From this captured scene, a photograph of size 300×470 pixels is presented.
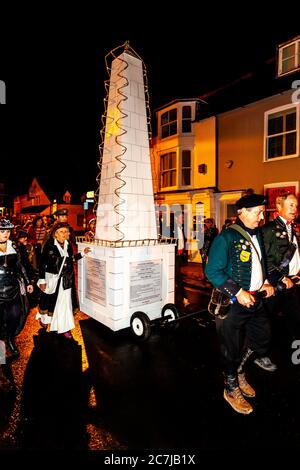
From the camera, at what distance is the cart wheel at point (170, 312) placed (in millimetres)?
5666

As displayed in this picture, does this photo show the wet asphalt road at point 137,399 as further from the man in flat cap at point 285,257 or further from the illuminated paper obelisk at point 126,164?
the illuminated paper obelisk at point 126,164

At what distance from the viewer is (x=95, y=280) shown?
5953mm

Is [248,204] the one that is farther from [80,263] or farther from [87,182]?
[87,182]

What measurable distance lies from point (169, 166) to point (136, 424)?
623 inches

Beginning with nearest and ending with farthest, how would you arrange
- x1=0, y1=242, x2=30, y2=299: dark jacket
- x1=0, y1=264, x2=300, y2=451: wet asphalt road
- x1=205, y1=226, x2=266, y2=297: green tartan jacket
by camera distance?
x1=0, y1=264, x2=300, y2=451: wet asphalt road
x1=205, y1=226, x2=266, y2=297: green tartan jacket
x1=0, y1=242, x2=30, y2=299: dark jacket

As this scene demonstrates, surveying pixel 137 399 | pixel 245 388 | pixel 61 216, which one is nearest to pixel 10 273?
pixel 61 216

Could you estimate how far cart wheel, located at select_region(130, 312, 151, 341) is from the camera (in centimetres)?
495

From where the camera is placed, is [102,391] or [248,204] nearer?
[248,204]

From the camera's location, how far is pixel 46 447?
2.67 metres

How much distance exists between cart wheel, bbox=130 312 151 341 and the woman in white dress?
1.12m

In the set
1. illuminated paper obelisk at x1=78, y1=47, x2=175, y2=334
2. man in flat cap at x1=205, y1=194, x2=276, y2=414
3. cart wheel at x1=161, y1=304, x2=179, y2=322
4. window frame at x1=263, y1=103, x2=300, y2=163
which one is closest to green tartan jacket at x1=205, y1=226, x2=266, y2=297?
man in flat cap at x1=205, y1=194, x2=276, y2=414

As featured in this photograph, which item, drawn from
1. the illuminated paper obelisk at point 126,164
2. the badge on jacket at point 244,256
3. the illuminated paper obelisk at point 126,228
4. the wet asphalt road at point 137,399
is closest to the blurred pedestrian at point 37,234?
the illuminated paper obelisk at point 126,228

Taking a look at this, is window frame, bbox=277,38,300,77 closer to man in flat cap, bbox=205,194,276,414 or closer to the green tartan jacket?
man in flat cap, bbox=205,194,276,414

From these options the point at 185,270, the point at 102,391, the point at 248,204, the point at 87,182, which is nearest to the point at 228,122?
the point at 185,270
